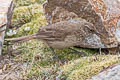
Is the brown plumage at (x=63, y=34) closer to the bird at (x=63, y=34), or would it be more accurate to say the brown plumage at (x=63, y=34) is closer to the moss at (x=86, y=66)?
the bird at (x=63, y=34)

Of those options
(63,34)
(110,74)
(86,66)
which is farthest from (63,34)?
(110,74)

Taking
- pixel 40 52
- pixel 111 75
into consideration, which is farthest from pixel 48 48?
pixel 111 75

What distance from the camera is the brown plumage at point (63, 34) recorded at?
17.8ft

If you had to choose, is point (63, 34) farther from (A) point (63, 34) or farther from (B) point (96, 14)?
(B) point (96, 14)

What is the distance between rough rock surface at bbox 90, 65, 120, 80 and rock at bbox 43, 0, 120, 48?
5.57 ft

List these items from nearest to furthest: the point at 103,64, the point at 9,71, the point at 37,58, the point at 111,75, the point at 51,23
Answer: the point at 111,75
the point at 103,64
the point at 9,71
the point at 37,58
the point at 51,23

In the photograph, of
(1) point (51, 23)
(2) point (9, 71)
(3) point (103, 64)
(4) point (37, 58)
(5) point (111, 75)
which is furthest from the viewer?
(1) point (51, 23)

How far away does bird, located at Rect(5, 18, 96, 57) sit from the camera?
543 cm

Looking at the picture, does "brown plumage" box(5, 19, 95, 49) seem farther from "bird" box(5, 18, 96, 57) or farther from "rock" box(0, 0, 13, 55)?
"rock" box(0, 0, 13, 55)

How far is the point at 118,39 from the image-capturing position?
5.41 metres

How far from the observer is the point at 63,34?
17.9 ft

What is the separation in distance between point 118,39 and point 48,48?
1253 mm

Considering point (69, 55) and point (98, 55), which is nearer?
point (98, 55)

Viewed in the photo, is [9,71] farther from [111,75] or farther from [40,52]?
[111,75]
